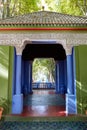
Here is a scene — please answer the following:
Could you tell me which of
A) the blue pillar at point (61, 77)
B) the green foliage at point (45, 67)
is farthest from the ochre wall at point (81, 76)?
the green foliage at point (45, 67)

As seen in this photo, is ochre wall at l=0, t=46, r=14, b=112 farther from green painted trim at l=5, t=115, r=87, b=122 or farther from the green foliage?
the green foliage

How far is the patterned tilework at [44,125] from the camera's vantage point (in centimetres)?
655

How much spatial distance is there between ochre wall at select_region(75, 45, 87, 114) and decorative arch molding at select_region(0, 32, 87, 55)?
0.43 metres

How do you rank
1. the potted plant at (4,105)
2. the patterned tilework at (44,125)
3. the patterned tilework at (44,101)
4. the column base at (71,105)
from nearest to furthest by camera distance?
1. the patterned tilework at (44,125)
2. the potted plant at (4,105)
3. the column base at (71,105)
4. the patterned tilework at (44,101)

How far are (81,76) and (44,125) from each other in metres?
2.83

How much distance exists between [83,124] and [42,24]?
181 inches

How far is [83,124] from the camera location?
7051mm

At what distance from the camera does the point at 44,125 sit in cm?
692

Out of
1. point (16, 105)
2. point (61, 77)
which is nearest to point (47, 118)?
point (16, 105)

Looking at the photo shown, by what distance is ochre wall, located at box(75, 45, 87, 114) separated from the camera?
8406 mm

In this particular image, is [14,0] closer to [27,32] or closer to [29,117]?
[27,32]

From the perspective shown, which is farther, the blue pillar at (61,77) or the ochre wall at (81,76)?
the blue pillar at (61,77)

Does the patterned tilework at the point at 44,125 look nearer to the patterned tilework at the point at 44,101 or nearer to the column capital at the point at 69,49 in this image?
the column capital at the point at 69,49

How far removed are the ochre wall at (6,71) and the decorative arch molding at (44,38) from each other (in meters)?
0.39
